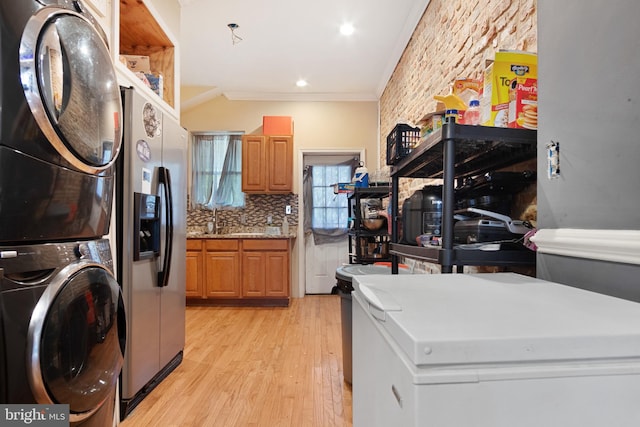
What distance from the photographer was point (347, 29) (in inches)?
122

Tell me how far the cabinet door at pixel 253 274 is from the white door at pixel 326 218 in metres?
0.92

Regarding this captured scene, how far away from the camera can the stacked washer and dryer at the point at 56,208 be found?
2.58 feet

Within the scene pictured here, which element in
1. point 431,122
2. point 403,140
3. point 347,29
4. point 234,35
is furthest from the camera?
point 234,35

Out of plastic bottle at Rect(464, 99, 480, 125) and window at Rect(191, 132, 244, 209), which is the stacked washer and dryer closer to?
plastic bottle at Rect(464, 99, 480, 125)

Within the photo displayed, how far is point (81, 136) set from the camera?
98cm

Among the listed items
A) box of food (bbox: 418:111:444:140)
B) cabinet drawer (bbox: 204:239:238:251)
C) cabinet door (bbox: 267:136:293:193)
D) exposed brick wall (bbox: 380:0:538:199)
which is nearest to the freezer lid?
box of food (bbox: 418:111:444:140)

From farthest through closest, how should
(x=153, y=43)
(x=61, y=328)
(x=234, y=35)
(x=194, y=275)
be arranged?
(x=194, y=275), (x=234, y=35), (x=153, y=43), (x=61, y=328)

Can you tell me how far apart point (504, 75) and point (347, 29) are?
2.39 metres

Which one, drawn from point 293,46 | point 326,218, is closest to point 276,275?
point 326,218

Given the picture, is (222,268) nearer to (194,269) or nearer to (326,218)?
(194,269)

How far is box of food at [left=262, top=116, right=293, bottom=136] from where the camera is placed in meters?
4.52
